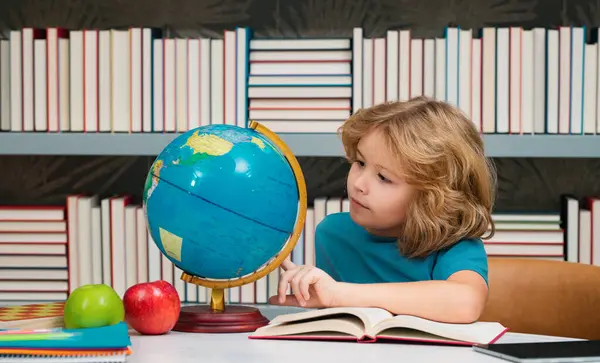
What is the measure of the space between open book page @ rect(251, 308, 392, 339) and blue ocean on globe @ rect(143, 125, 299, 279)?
0.12m

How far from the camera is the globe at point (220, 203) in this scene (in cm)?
138

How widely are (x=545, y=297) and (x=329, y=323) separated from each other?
0.76 m

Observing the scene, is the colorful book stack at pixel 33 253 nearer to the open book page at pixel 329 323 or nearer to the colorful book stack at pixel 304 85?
the colorful book stack at pixel 304 85

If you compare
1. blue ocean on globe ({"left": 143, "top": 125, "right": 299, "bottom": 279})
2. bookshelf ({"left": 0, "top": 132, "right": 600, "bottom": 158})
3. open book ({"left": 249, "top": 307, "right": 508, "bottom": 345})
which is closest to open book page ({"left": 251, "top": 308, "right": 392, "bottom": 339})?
open book ({"left": 249, "top": 307, "right": 508, "bottom": 345})

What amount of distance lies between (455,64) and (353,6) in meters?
0.46

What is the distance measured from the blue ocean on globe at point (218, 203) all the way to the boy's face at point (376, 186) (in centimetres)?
18

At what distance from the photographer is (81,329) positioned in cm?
123

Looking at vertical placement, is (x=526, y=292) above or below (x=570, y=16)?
below

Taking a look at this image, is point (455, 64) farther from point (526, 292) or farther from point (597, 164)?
point (526, 292)

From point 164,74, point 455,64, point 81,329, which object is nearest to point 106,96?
point 164,74

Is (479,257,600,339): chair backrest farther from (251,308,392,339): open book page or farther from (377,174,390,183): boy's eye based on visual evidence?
(251,308,392,339): open book page

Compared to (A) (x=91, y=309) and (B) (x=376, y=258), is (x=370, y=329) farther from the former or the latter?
(B) (x=376, y=258)

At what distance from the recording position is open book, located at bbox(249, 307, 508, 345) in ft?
4.28

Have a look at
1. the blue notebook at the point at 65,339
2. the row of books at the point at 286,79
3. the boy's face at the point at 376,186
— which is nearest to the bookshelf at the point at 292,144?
the row of books at the point at 286,79
